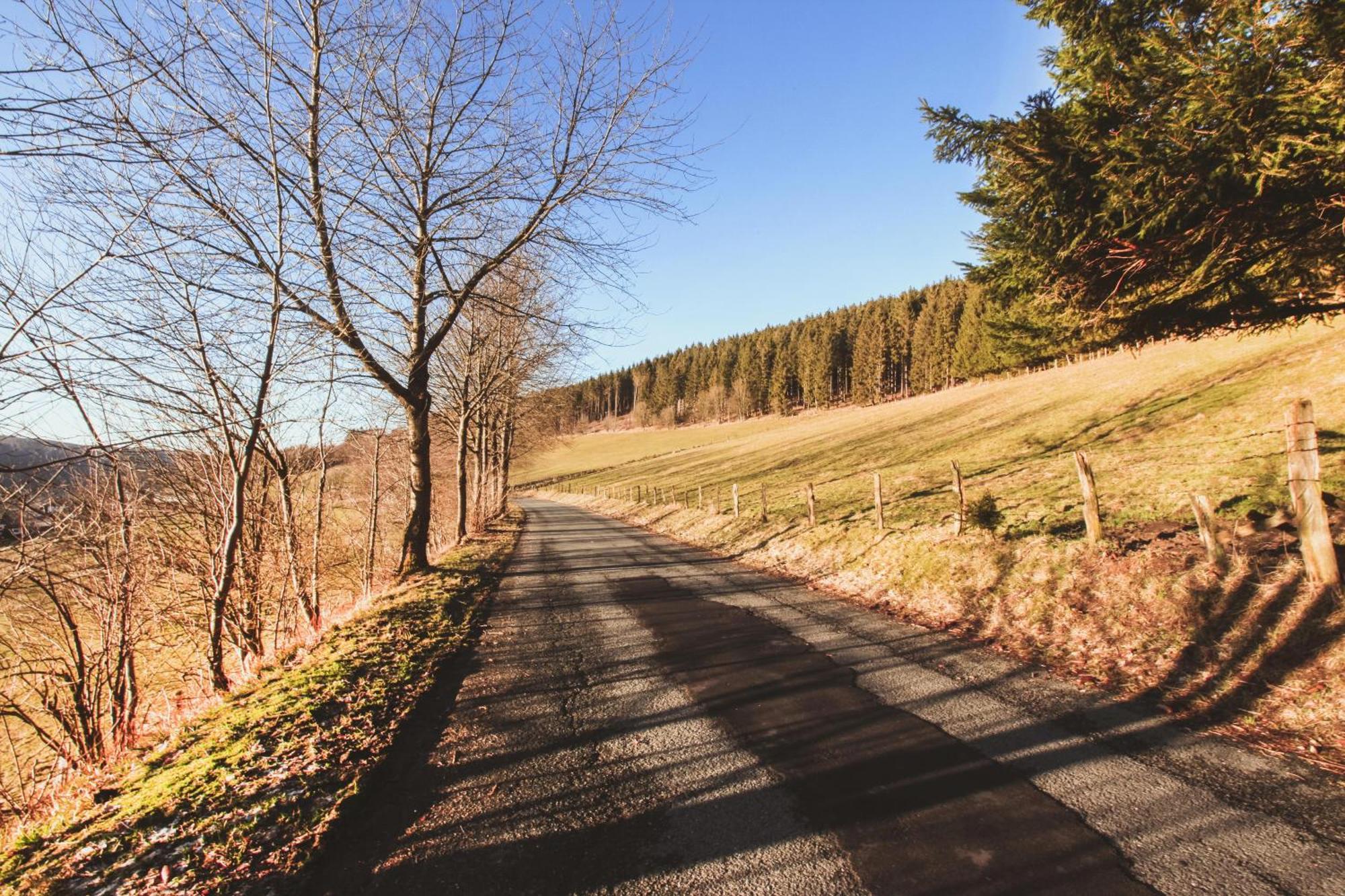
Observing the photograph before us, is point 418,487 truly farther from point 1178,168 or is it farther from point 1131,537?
point 1178,168

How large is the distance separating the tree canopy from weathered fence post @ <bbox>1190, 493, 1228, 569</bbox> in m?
2.52

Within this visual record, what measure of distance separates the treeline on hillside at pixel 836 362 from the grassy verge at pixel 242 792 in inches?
1483

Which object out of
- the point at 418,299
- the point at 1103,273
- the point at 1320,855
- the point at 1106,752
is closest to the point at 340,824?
the point at 1106,752

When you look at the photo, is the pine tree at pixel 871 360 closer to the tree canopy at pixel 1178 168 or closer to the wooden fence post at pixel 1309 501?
the tree canopy at pixel 1178 168

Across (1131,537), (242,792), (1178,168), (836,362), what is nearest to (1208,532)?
(1131,537)

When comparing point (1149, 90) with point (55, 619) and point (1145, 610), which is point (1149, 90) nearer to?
point (1145, 610)

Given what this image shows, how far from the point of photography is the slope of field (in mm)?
4516

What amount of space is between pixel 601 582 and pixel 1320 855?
8762mm

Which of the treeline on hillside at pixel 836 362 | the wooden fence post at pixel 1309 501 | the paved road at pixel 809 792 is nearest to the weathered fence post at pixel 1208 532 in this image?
the wooden fence post at pixel 1309 501

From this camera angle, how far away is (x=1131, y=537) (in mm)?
6844

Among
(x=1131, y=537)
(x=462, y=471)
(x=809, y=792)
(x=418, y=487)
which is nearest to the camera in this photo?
(x=809, y=792)

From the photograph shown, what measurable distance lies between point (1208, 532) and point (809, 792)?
17.2 feet

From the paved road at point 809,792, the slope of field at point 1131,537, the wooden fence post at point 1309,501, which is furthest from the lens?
the wooden fence post at point 1309,501

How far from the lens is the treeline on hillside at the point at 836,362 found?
224 ft
